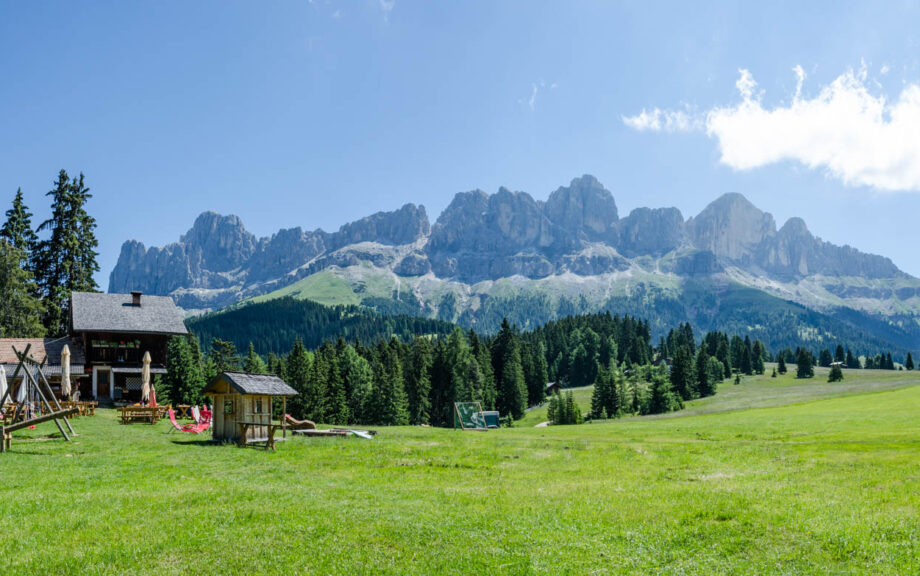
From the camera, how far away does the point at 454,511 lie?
54.6ft

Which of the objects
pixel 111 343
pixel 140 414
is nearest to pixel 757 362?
pixel 111 343

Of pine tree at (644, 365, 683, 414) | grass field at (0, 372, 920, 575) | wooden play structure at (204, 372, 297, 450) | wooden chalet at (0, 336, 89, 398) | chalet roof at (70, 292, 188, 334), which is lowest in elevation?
pine tree at (644, 365, 683, 414)

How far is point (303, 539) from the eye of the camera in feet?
45.1

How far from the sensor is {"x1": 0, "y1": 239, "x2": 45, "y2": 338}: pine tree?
67188mm

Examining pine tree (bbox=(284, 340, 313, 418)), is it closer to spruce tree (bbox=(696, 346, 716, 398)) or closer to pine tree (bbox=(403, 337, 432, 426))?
pine tree (bbox=(403, 337, 432, 426))

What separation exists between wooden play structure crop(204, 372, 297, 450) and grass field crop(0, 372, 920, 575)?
3.16m

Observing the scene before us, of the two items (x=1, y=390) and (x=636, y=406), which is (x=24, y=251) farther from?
(x=636, y=406)

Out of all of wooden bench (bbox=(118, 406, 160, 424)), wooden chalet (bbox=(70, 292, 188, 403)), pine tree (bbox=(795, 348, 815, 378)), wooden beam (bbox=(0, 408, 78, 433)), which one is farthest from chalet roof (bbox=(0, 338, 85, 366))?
pine tree (bbox=(795, 348, 815, 378))

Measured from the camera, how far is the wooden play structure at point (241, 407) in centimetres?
3362

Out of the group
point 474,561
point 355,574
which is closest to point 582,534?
point 474,561

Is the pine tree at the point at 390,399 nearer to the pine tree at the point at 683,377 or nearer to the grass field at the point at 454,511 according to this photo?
the pine tree at the point at 683,377

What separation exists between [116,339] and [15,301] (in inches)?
611

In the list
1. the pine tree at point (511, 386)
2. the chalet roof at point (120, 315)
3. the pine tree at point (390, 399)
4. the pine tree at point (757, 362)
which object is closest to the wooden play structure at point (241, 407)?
the chalet roof at point (120, 315)

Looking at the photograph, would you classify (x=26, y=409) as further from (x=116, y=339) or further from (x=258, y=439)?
(x=116, y=339)
